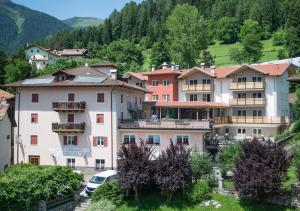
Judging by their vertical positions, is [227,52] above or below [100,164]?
above

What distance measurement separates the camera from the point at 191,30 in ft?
301

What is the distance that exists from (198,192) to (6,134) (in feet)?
80.5

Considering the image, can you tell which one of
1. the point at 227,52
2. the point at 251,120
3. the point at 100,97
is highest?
the point at 227,52

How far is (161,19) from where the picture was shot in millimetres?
178375

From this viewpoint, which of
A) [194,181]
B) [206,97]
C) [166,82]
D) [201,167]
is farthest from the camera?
[166,82]

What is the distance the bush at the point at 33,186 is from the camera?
32156mm

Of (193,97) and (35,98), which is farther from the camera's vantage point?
(193,97)

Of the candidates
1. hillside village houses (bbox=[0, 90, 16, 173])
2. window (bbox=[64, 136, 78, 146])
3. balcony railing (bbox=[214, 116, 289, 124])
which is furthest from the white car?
balcony railing (bbox=[214, 116, 289, 124])

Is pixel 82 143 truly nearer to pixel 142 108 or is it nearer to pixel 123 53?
pixel 142 108

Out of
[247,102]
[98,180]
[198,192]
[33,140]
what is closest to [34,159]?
[33,140]

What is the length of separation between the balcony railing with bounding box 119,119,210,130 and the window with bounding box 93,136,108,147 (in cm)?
227

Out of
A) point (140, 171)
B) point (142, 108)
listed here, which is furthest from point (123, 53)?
point (140, 171)

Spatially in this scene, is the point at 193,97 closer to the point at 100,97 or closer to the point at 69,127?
the point at 100,97

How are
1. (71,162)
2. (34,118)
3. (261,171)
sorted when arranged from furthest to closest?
(34,118)
(71,162)
(261,171)
